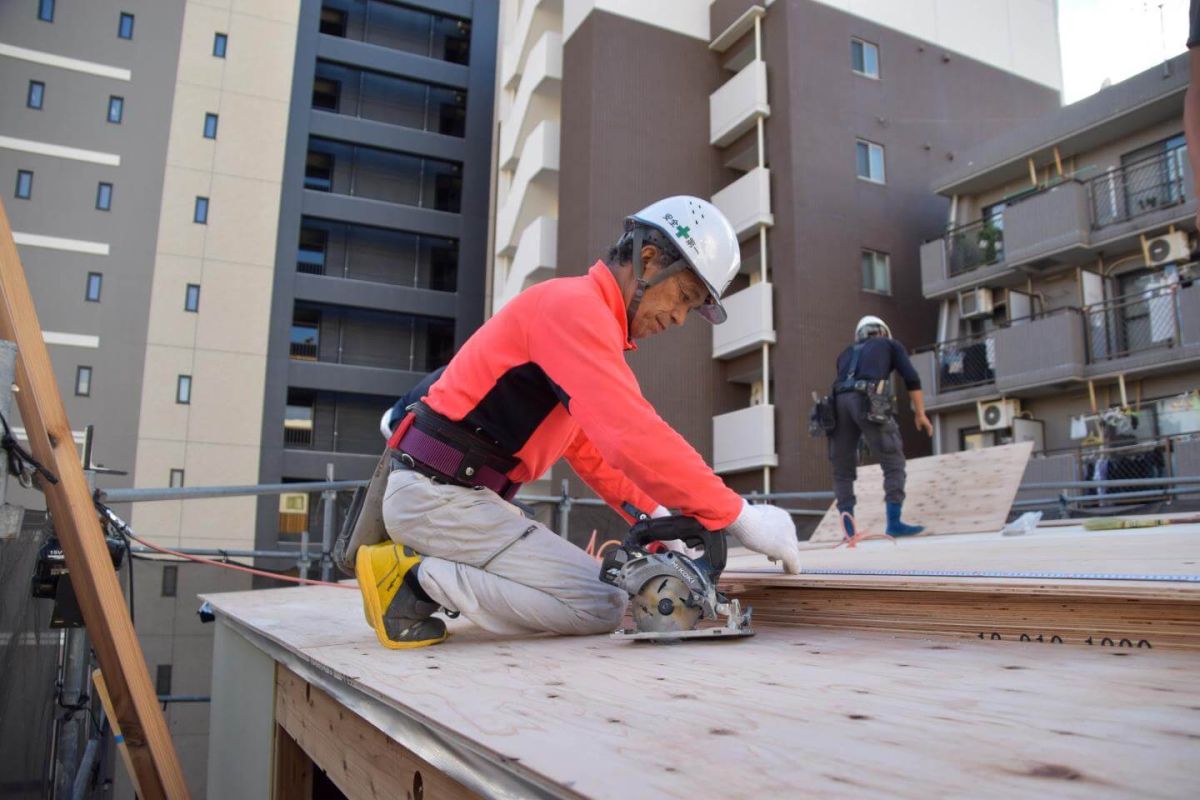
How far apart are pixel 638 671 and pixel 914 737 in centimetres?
72

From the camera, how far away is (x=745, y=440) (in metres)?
15.4

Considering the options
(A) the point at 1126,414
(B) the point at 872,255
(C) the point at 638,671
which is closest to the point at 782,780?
(C) the point at 638,671

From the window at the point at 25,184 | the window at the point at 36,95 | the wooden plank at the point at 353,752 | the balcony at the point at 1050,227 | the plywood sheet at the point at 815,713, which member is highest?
the window at the point at 36,95

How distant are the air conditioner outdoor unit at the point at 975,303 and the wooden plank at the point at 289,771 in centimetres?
1465

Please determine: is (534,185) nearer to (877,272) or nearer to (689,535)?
(877,272)

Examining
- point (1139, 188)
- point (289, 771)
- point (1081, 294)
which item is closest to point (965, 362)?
point (1081, 294)

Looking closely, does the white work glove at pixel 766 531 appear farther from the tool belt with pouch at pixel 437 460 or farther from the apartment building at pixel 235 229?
the apartment building at pixel 235 229

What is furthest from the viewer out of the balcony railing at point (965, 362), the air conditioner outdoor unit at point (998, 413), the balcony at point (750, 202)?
the balcony at point (750, 202)

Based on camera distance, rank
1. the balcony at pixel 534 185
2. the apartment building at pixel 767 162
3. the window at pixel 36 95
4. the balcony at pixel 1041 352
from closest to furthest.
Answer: the balcony at pixel 1041 352
the apartment building at pixel 767 162
the balcony at pixel 534 185
the window at pixel 36 95

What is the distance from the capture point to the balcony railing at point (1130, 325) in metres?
12.4

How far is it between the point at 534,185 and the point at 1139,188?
35.5 ft

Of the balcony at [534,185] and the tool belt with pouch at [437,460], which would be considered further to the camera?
the balcony at [534,185]

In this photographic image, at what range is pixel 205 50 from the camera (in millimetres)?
21812

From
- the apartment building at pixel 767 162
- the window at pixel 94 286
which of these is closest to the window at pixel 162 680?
the apartment building at pixel 767 162
